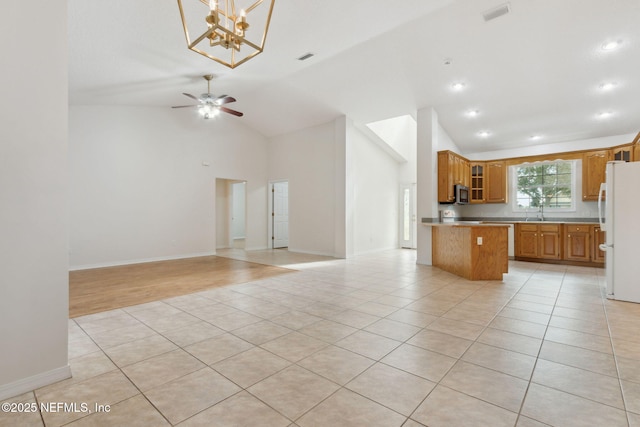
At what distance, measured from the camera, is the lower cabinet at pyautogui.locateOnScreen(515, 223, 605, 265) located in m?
5.91

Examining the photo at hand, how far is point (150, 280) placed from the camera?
4.87m

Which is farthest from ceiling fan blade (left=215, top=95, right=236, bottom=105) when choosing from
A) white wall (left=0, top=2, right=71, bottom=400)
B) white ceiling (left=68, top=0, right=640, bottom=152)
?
white wall (left=0, top=2, right=71, bottom=400)

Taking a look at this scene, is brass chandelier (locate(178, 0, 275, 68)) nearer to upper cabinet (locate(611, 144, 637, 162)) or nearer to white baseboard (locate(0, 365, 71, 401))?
white baseboard (locate(0, 365, 71, 401))

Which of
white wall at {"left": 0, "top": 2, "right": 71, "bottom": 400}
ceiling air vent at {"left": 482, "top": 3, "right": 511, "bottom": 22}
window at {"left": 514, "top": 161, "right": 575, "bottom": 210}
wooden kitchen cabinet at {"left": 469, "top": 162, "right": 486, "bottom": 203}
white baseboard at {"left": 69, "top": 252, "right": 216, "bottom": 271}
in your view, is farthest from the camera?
wooden kitchen cabinet at {"left": 469, "top": 162, "right": 486, "bottom": 203}

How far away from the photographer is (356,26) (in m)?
4.08

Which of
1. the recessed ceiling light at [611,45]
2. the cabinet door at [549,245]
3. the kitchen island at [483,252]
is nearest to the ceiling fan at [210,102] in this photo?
the kitchen island at [483,252]

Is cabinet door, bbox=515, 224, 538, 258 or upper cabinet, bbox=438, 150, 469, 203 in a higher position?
upper cabinet, bbox=438, 150, 469, 203

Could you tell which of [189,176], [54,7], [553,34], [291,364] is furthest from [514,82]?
[189,176]

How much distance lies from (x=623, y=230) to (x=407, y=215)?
229 inches

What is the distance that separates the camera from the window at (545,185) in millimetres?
6709

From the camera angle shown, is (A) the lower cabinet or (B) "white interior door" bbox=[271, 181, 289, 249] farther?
(B) "white interior door" bbox=[271, 181, 289, 249]

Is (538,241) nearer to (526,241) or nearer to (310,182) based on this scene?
(526,241)

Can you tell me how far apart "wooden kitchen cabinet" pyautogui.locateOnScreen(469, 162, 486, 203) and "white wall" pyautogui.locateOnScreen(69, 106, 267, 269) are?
606cm

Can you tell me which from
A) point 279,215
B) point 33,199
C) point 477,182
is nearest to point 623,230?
point 477,182
